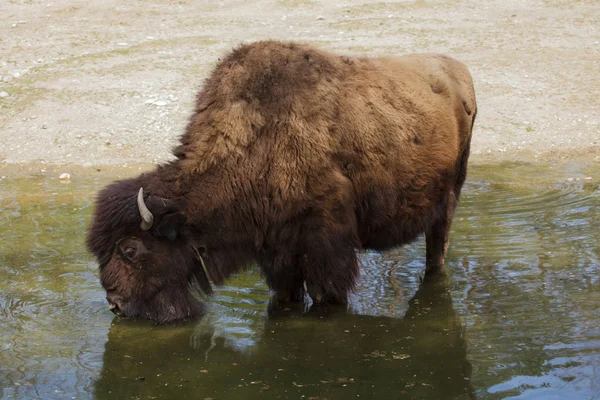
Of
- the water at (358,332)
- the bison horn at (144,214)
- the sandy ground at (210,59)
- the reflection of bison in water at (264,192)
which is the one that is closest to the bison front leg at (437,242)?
the water at (358,332)

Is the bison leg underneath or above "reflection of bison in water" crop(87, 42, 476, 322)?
underneath

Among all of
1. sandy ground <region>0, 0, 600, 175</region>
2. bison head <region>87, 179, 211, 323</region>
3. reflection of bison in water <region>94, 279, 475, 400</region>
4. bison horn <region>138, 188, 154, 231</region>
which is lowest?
sandy ground <region>0, 0, 600, 175</region>

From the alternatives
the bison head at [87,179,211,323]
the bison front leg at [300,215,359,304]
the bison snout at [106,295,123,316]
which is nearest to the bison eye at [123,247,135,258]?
the bison head at [87,179,211,323]

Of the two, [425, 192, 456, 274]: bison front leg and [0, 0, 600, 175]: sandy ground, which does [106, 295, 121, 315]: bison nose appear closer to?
[425, 192, 456, 274]: bison front leg

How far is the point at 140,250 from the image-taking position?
18.7ft

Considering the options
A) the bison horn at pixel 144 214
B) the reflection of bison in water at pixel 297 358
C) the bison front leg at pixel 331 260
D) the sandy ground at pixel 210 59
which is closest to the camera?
the reflection of bison in water at pixel 297 358

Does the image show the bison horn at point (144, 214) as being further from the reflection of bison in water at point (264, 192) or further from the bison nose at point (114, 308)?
the bison nose at point (114, 308)

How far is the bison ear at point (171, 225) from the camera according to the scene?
18.8 feet

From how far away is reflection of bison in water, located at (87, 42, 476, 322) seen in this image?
5746 mm

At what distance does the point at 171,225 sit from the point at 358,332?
4.89ft

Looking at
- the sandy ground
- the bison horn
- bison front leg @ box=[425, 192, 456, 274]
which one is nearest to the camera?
the bison horn

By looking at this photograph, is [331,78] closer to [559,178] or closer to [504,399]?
[504,399]

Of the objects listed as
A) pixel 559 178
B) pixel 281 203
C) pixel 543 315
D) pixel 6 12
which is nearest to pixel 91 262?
pixel 281 203

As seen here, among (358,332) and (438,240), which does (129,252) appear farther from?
(438,240)
